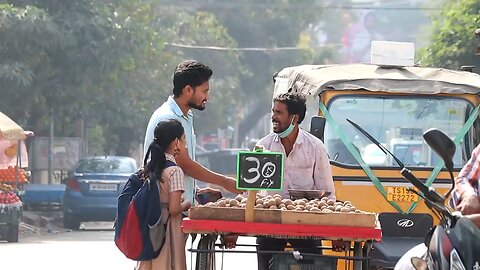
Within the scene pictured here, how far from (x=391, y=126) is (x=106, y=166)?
46.3ft

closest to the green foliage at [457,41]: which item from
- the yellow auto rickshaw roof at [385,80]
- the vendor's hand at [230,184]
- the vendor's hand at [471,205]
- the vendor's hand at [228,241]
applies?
the yellow auto rickshaw roof at [385,80]

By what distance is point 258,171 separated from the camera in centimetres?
723

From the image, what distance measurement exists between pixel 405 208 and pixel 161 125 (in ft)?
12.4

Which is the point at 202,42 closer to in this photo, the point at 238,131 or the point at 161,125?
the point at 238,131

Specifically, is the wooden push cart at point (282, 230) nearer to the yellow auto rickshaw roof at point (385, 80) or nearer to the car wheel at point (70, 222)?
the yellow auto rickshaw roof at point (385, 80)

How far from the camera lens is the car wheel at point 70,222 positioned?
24.2 meters

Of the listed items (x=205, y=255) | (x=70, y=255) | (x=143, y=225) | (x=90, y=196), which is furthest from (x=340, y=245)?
(x=90, y=196)

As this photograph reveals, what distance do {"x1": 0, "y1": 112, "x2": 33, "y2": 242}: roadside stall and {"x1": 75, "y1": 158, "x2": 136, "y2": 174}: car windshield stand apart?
1.21 meters

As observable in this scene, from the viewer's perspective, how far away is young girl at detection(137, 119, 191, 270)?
25.1ft

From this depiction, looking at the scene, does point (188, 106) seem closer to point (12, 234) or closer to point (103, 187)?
point (12, 234)

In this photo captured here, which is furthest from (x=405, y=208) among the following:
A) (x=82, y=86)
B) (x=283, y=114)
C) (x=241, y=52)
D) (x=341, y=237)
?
(x=241, y=52)

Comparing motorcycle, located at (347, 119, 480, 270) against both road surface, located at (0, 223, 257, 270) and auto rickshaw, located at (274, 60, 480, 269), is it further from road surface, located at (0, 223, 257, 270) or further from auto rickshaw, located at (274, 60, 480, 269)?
road surface, located at (0, 223, 257, 270)

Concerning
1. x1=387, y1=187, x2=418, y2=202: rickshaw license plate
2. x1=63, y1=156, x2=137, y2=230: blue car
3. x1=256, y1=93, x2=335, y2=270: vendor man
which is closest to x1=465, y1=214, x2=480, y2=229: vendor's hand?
x1=256, y1=93, x2=335, y2=270: vendor man

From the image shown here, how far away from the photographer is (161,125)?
301 inches
